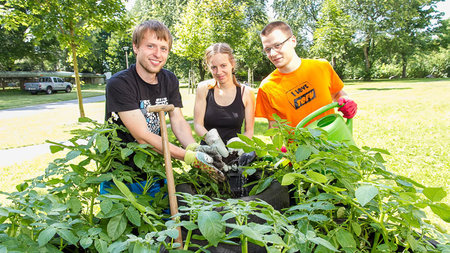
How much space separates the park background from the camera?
6082mm

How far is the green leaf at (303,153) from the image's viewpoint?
3.02 ft

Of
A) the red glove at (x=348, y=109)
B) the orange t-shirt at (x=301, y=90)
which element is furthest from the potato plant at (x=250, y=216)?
the orange t-shirt at (x=301, y=90)

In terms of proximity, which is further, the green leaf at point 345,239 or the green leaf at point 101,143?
the green leaf at point 101,143

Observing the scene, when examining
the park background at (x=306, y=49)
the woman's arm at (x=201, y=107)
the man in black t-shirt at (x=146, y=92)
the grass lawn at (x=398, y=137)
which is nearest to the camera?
the man in black t-shirt at (x=146, y=92)

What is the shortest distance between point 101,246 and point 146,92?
1.32 metres

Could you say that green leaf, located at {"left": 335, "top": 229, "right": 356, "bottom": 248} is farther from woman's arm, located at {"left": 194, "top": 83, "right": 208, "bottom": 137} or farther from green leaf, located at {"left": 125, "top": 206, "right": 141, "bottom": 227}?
woman's arm, located at {"left": 194, "top": 83, "right": 208, "bottom": 137}

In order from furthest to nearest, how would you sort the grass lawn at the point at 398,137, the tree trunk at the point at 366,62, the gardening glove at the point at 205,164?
the tree trunk at the point at 366,62
the grass lawn at the point at 398,137
the gardening glove at the point at 205,164

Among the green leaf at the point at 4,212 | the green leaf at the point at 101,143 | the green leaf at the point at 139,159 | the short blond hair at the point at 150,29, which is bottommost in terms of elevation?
the green leaf at the point at 4,212

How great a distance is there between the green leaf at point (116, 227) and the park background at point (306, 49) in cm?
147

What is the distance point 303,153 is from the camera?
936 mm

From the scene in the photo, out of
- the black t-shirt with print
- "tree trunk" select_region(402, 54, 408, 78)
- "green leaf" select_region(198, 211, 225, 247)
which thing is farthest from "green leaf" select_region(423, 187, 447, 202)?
"tree trunk" select_region(402, 54, 408, 78)

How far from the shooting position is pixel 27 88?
1017 inches

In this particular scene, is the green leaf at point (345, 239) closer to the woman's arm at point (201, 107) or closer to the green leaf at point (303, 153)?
the green leaf at point (303, 153)

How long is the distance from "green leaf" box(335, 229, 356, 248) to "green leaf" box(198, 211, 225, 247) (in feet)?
1.14
